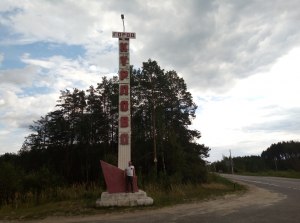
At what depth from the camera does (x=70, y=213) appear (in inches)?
591

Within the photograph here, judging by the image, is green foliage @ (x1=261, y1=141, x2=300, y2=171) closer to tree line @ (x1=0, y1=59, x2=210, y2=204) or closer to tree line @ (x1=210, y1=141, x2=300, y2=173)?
tree line @ (x1=210, y1=141, x2=300, y2=173)

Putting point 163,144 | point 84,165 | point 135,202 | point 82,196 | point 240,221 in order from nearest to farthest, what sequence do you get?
point 240,221 → point 135,202 → point 82,196 → point 163,144 → point 84,165

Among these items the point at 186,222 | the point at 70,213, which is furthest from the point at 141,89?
the point at 186,222

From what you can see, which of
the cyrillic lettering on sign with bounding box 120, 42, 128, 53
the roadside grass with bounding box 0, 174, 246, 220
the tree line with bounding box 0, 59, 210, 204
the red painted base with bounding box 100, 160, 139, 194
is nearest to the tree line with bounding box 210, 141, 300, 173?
the tree line with bounding box 0, 59, 210, 204

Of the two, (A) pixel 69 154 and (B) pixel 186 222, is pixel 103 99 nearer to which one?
(A) pixel 69 154

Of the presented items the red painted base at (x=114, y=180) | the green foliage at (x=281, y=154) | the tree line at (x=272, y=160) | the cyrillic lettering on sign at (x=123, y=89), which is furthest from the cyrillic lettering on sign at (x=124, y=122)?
the green foliage at (x=281, y=154)

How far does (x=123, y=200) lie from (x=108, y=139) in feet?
97.9

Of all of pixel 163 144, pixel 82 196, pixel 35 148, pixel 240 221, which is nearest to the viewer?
pixel 240 221

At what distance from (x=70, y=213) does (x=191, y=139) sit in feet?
88.0

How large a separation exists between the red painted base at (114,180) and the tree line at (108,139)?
872cm

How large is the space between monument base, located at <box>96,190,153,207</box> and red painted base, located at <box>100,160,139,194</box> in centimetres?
35

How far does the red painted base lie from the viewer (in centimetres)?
1745

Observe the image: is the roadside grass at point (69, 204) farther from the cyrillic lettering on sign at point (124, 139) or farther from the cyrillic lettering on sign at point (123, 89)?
the cyrillic lettering on sign at point (123, 89)

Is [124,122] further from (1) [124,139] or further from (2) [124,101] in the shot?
(2) [124,101]
